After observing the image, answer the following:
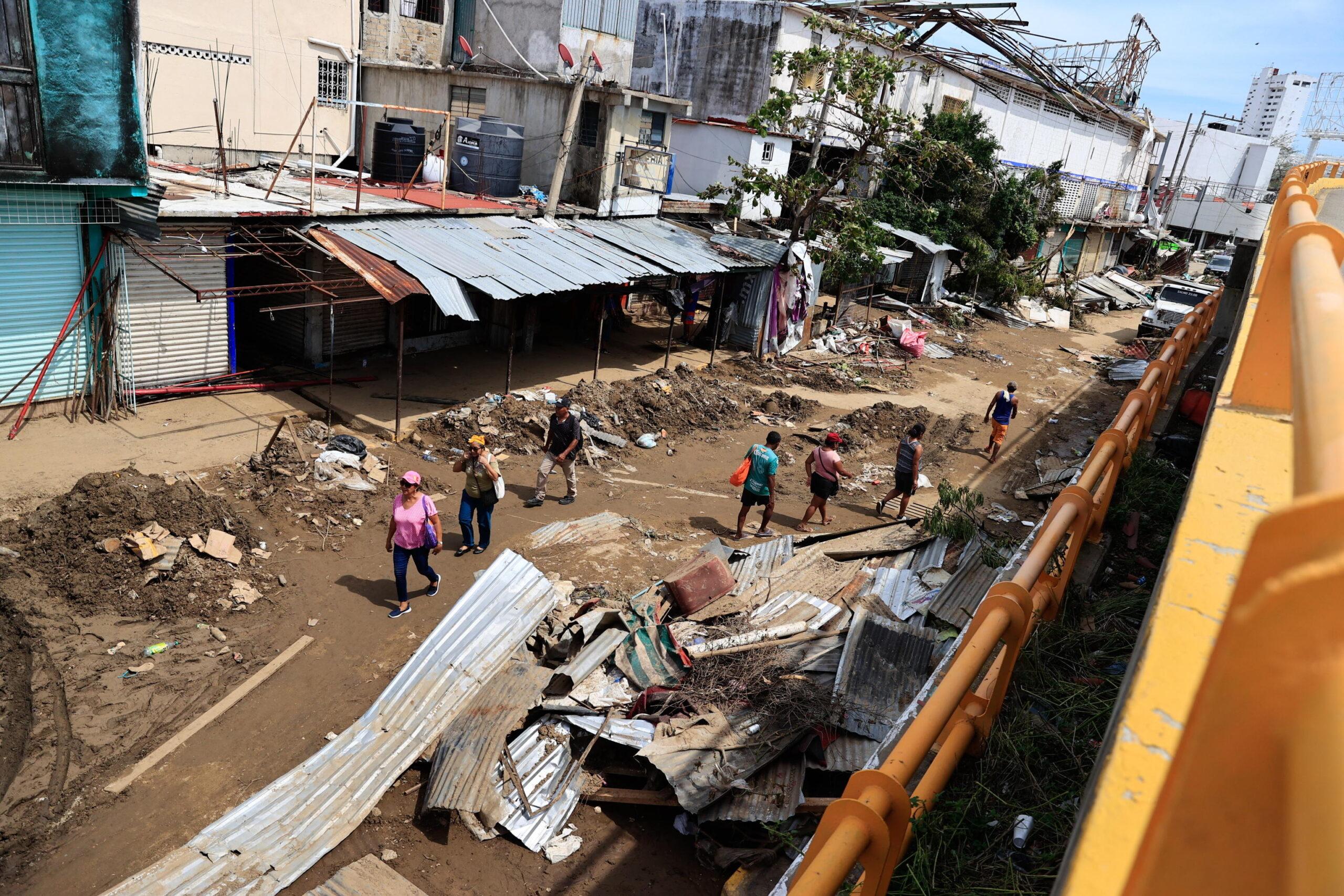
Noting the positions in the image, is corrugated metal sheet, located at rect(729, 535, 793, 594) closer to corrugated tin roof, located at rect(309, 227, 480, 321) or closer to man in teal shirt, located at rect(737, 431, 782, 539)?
man in teal shirt, located at rect(737, 431, 782, 539)

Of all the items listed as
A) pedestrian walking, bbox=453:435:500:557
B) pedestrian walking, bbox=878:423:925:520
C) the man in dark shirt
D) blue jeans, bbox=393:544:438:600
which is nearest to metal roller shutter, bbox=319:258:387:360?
the man in dark shirt

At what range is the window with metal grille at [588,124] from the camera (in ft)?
60.1

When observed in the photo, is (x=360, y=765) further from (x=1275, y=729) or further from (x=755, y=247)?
(x=755, y=247)

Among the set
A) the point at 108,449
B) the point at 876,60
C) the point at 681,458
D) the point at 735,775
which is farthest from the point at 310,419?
the point at 876,60

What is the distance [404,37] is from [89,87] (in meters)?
11.8

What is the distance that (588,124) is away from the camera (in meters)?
18.5

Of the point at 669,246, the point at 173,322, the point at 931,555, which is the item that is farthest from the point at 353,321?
the point at 931,555

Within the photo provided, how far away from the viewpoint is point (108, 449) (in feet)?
36.2

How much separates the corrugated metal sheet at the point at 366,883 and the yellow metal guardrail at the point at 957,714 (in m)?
3.68

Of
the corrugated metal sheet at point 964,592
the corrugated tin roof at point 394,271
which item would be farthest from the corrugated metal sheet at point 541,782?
the corrugated tin roof at point 394,271

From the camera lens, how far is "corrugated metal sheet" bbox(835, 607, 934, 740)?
6.38 meters

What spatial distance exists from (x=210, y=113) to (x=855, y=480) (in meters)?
14.1

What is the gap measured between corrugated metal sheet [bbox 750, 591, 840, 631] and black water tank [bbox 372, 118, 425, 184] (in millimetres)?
13325

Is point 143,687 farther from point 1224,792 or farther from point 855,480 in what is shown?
point 855,480
